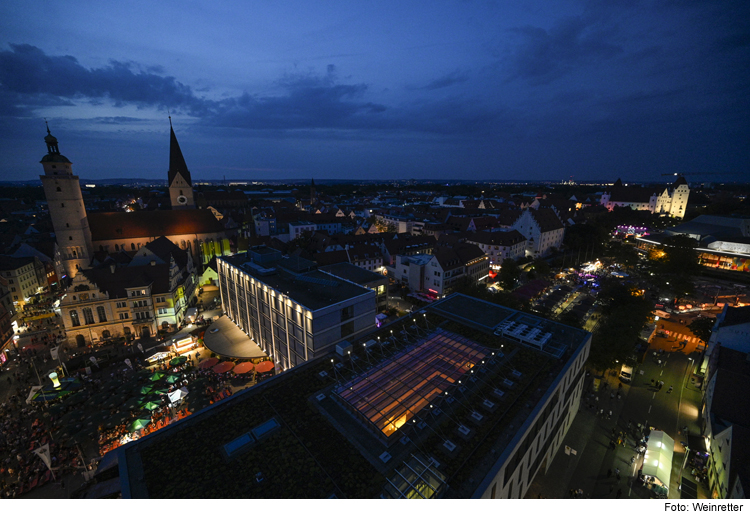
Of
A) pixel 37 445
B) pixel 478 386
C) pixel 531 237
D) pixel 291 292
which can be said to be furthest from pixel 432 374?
pixel 531 237

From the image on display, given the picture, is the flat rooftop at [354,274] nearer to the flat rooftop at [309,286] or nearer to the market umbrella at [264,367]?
the flat rooftop at [309,286]

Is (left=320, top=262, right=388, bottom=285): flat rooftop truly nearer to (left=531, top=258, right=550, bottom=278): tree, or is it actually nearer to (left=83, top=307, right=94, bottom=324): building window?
(left=83, top=307, right=94, bottom=324): building window

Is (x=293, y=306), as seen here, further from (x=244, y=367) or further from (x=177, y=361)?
(x=177, y=361)

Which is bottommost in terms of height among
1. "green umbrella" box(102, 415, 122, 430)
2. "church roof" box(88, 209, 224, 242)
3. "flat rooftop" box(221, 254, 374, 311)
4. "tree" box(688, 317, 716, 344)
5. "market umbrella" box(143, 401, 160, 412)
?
"market umbrella" box(143, 401, 160, 412)

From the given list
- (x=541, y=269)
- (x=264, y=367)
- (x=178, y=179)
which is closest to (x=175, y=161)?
(x=178, y=179)

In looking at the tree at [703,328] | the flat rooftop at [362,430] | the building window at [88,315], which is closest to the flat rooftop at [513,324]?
the flat rooftop at [362,430]

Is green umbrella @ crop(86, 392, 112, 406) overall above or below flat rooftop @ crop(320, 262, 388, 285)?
below

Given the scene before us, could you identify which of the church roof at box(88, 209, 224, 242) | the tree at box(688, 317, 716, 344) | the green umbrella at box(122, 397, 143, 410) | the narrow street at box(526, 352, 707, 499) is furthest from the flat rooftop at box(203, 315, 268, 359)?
the tree at box(688, 317, 716, 344)
